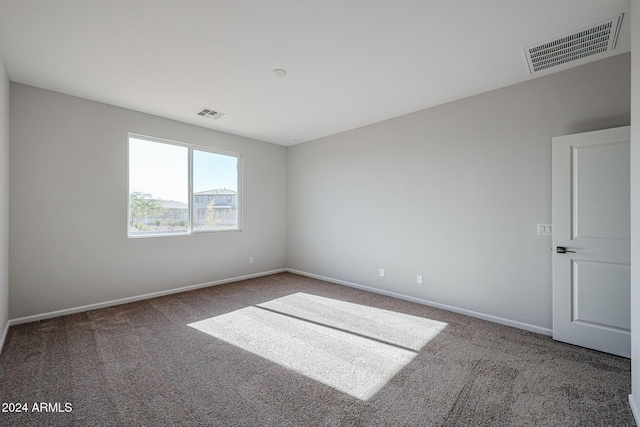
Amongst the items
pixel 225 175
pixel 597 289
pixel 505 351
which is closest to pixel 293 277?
A: pixel 225 175

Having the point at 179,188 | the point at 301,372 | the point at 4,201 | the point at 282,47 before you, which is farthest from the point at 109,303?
the point at 282,47

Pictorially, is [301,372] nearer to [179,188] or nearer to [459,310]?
[459,310]

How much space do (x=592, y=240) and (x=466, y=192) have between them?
1.29 meters

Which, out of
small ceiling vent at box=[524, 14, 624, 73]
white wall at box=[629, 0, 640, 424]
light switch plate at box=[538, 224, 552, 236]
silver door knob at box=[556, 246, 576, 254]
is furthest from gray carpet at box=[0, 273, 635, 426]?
small ceiling vent at box=[524, 14, 624, 73]

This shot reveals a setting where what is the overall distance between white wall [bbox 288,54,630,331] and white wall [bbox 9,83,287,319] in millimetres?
2600

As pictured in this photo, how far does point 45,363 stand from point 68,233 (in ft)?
5.77

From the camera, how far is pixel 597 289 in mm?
2615

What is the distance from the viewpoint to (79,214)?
143 inches

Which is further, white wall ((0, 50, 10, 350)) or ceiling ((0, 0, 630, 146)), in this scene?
white wall ((0, 50, 10, 350))

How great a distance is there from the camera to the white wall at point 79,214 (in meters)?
3.28

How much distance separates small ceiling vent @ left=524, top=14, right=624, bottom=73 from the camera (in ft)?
7.46

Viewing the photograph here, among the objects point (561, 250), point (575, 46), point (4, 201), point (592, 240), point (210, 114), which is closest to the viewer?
point (575, 46)

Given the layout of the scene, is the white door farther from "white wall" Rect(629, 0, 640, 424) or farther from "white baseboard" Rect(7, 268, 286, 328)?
"white baseboard" Rect(7, 268, 286, 328)

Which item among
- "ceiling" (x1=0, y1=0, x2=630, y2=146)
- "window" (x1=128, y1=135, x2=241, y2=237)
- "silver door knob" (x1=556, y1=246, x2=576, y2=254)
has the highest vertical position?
"ceiling" (x1=0, y1=0, x2=630, y2=146)
